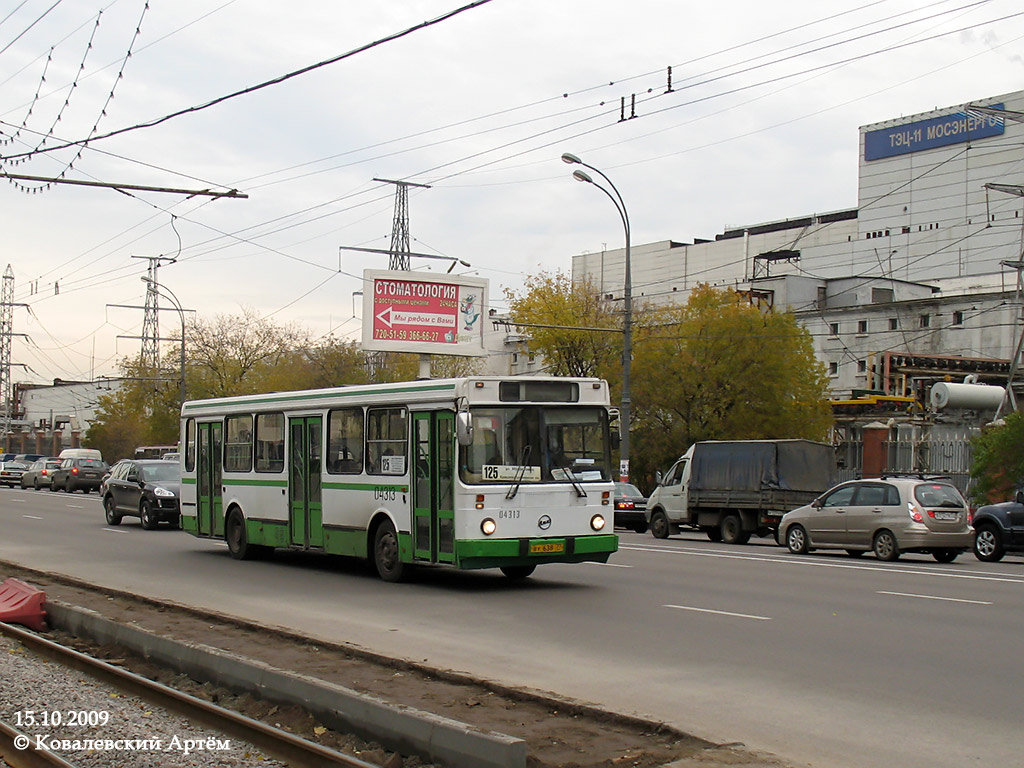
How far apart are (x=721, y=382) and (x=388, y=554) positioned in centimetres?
3408

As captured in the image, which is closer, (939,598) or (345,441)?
(939,598)

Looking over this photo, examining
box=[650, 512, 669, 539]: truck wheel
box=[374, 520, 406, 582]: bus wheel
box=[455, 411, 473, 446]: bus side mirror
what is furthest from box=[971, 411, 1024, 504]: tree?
box=[455, 411, 473, 446]: bus side mirror

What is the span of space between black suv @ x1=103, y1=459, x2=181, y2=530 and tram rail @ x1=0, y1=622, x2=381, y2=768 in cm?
1926

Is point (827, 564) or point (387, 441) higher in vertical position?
point (387, 441)

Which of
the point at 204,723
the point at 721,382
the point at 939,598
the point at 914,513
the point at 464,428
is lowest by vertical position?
the point at 939,598

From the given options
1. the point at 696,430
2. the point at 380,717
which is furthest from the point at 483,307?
the point at 380,717

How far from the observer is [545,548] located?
1506 centimetres

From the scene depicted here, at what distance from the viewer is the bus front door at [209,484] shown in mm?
20859

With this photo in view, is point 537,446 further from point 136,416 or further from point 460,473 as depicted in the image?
A: point 136,416

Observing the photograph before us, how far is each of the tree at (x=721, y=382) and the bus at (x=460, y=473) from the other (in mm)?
32120

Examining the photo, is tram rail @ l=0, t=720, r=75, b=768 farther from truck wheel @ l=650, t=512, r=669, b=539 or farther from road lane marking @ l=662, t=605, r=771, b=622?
truck wheel @ l=650, t=512, r=669, b=539

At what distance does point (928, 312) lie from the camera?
221ft

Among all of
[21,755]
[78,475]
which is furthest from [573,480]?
[78,475]

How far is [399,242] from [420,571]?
30797mm
